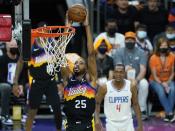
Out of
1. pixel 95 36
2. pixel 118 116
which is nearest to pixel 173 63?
pixel 95 36

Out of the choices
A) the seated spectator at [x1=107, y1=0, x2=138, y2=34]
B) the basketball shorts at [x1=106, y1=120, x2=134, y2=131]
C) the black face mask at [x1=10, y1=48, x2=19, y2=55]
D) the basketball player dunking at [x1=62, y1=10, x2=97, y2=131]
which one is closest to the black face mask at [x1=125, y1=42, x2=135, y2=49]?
the seated spectator at [x1=107, y1=0, x2=138, y2=34]

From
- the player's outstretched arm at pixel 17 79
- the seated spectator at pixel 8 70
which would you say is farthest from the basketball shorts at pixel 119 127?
the seated spectator at pixel 8 70

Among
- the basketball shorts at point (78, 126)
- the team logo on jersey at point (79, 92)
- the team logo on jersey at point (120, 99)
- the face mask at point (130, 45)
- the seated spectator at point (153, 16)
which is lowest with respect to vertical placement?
the basketball shorts at point (78, 126)

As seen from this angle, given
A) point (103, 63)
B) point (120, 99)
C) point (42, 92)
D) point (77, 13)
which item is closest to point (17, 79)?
point (42, 92)

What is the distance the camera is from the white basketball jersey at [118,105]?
30.5 ft

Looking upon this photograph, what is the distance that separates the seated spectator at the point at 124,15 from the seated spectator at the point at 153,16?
178 millimetres

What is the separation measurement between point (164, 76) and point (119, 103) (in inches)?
153

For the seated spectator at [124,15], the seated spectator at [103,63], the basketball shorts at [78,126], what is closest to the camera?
the basketball shorts at [78,126]

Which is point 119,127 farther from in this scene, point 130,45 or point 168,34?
point 168,34

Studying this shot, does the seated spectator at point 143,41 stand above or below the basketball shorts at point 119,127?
above

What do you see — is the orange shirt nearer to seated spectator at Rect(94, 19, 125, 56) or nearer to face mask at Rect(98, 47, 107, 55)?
seated spectator at Rect(94, 19, 125, 56)

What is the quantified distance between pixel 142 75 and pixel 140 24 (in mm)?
1330

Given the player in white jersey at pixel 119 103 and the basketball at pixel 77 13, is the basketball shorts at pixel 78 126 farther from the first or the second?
the basketball at pixel 77 13

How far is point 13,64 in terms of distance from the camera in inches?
504
